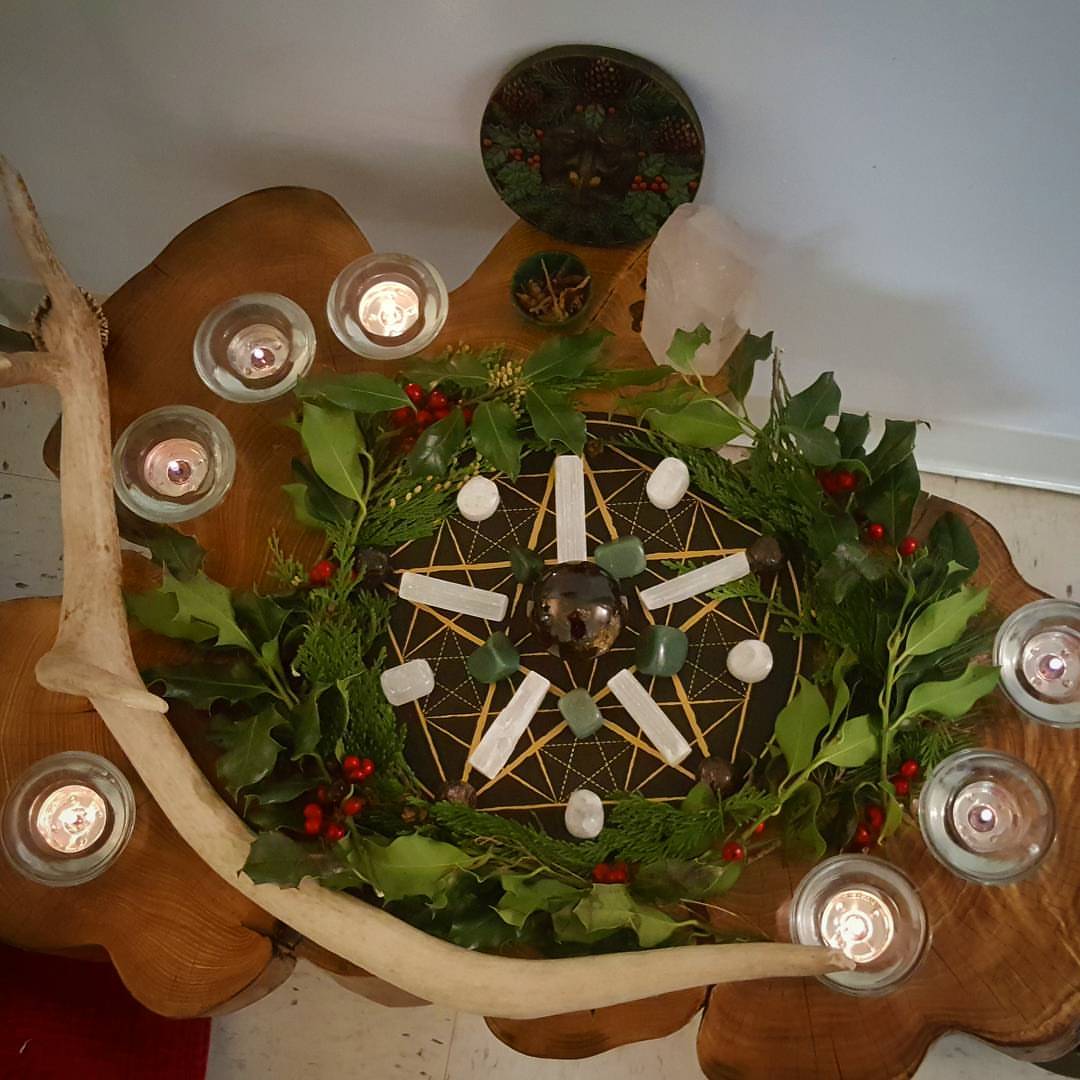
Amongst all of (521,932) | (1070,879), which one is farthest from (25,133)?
(1070,879)

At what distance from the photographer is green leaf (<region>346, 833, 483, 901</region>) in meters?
0.94

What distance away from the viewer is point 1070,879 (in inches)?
38.4

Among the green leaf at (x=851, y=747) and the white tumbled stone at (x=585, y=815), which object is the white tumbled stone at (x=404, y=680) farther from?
the green leaf at (x=851, y=747)

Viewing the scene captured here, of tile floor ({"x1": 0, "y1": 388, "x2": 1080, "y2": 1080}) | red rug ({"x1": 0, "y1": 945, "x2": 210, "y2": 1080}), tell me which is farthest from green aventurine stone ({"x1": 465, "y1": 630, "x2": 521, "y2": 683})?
tile floor ({"x1": 0, "y1": 388, "x2": 1080, "y2": 1080})

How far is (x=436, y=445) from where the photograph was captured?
1057mm

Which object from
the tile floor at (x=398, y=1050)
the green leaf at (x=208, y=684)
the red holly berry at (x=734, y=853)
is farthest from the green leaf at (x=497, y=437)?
the tile floor at (x=398, y=1050)

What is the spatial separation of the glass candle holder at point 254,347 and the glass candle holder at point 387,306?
47 millimetres

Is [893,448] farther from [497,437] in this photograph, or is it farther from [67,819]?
[67,819]

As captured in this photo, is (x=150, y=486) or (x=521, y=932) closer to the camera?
(x=521, y=932)

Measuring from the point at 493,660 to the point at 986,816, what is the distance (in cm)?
52

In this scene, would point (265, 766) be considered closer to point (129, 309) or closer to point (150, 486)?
point (150, 486)

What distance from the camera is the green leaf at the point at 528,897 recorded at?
93 centimetres

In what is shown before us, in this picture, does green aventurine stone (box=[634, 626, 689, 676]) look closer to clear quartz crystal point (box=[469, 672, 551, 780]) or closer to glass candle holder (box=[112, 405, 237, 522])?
clear quartz crystal point (box=[469, 672, 551, 780])

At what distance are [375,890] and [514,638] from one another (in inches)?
11.4
